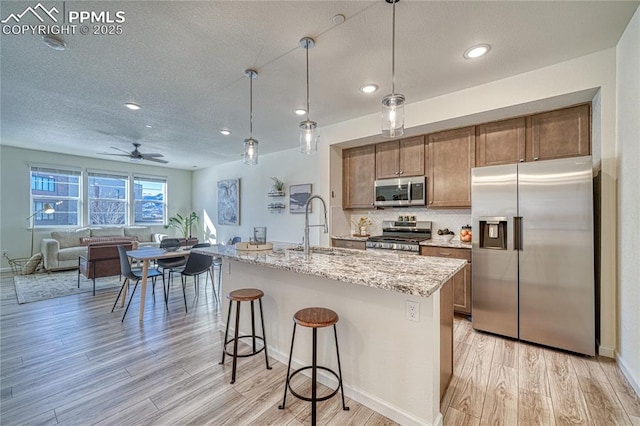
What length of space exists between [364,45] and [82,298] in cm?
512

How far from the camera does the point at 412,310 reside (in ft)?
5.25

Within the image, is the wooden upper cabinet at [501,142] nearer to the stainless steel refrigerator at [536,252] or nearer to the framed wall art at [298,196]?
the stainless steel refrigerator at [536,252]

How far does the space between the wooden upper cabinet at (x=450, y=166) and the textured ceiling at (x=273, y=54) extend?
0.66m

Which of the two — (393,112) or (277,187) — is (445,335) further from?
(277,187)

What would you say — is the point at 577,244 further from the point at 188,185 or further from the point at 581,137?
Answer: the point at 188,185

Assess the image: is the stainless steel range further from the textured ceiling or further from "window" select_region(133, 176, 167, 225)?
"window" select_region(133, 176, 167, 225)

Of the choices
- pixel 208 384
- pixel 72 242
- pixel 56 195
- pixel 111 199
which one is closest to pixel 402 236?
pixel 208 384

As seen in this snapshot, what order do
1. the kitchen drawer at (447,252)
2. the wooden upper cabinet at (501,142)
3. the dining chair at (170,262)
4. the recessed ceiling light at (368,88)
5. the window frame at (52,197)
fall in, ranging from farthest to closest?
1. the window frame at (52,197)
2. the dining chair at (170,262)
3. the kitchen drawer at (447,252)
4. the wooden upper cabinet at (501,142)
5. the recessed ceiling light at (368,88)

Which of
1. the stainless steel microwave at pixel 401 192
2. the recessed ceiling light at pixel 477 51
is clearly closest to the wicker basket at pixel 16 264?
the stainless steel microwave at pixel 401 192

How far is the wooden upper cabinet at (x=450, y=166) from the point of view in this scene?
3.42 m

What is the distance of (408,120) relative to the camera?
11.4ft

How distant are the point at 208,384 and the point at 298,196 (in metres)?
3.82

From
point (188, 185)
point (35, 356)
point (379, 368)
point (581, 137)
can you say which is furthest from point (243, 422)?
point (188, 185)

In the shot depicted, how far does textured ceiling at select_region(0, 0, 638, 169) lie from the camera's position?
6.19 ft
